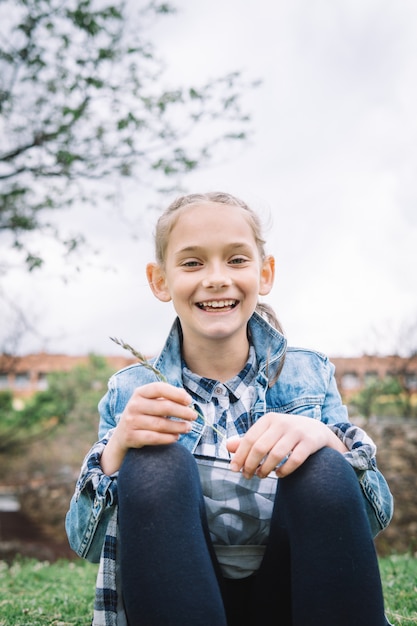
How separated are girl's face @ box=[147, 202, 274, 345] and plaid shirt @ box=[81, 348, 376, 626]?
0.66 ft

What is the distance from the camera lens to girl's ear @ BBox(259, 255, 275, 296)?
6.74 ft

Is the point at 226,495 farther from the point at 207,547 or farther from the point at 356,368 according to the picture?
the point at 356,368

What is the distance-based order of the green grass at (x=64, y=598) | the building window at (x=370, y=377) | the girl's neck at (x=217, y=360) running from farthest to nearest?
the building window at (x=370, y=377) < the green grass at (x=64, y=598) < the girl's neck at (x=217, y=360)

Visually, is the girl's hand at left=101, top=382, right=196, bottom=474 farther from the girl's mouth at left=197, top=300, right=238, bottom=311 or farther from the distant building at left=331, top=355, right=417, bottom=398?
the distant building at left=331, top=355, right=417, bottom=398

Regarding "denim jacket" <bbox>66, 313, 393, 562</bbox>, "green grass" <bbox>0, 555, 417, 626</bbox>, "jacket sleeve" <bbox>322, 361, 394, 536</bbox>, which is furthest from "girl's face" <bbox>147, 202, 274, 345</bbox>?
"green grass" <bbox>0, 555, 417, 626</bbox>

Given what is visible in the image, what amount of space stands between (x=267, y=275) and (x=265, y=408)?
51 cm

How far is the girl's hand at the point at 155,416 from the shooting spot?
1.33 meters

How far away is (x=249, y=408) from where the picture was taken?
181 cm

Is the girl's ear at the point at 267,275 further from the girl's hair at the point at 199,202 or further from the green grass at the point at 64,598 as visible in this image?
the green grass at the point at 64,598

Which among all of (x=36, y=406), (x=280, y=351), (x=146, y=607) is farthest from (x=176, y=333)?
(x=36, y=406)

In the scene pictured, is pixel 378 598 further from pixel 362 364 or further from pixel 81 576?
pixel 362 364

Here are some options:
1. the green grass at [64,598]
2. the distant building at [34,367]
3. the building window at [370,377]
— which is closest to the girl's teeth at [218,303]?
the green grass at [64,598]

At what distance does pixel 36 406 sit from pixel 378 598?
12.3 meters

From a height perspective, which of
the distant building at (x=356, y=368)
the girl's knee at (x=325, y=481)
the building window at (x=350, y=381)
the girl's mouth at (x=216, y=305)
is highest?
the distant building at (x=356, y=368)
